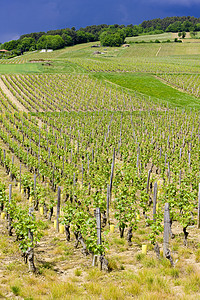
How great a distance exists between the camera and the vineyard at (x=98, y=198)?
755cm

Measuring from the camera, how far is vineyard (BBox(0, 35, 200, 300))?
24.8ft

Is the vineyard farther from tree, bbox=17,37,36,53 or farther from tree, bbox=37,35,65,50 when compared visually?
tree, bbox=17,37,36,53

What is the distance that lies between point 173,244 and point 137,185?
5408mm

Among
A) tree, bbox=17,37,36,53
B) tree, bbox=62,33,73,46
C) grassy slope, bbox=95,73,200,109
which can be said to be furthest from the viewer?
tree, bbox=62,33,73,46

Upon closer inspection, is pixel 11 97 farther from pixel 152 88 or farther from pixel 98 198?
pixel 98 198

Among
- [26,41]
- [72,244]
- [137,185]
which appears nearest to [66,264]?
[72,244]

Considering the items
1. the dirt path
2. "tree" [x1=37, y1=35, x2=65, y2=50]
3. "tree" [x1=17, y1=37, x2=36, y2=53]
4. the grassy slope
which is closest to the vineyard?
the dirt path

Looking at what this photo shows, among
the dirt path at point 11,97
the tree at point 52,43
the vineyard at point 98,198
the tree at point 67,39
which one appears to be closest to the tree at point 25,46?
the tree at point 52,43

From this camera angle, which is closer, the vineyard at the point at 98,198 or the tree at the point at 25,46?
A: the vineyard at the point at 98,198

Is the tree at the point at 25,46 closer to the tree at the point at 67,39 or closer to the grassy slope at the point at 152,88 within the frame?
the tree at the point at 67,39

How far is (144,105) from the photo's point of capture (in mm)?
44531

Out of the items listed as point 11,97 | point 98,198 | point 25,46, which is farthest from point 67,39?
point 98,198

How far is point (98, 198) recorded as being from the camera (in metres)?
12.2

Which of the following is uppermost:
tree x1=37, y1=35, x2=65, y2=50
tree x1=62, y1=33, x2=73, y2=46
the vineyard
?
tree x1=62, y1=33, x2=73, y2=46
